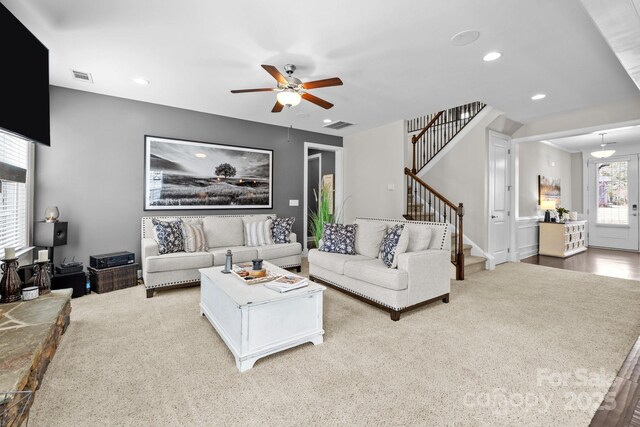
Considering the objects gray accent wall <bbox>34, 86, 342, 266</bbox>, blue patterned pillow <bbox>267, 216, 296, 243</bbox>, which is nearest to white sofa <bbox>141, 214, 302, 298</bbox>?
blue patterned pillow <bbox>267, 216, 296, 243</bbox>

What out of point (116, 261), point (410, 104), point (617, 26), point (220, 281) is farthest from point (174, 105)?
point (617, 26)

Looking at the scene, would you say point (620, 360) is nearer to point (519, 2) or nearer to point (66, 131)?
point (519, 2)

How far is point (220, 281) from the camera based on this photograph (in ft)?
8.29

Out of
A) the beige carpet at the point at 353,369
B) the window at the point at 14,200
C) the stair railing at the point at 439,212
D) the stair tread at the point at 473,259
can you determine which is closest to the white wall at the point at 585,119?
the stair railing at the point at 439,212

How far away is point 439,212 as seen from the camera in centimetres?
557

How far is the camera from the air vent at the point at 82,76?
10.9 feet

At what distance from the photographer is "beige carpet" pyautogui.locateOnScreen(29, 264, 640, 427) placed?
5.29 ft

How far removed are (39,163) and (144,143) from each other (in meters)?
1.17

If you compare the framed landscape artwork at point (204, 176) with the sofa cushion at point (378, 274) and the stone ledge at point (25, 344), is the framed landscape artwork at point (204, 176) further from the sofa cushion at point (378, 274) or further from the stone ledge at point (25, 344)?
the sofa cushion at point (378, 274)

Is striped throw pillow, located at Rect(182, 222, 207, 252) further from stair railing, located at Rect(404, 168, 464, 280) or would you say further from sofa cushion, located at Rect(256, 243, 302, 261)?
stair railing, located at Rect(404, 168, 464, 280)

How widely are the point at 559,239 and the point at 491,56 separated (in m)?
5.13

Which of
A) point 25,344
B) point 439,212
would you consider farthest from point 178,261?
point 439,212

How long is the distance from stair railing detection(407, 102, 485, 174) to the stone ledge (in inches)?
209

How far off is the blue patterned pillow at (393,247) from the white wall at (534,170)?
13.8 feet
